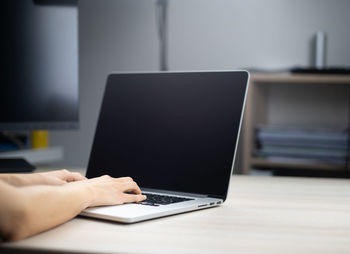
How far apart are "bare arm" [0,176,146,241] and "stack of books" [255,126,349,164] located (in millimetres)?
1494

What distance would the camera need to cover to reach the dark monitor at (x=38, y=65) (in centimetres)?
137

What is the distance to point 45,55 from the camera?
141cm

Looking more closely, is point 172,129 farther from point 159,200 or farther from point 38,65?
point 38,65

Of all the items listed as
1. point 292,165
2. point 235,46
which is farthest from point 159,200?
point 235,46

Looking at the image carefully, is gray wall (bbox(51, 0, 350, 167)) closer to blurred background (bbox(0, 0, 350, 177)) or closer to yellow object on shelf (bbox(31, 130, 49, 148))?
blurred background (bbox(0, 0, 350, 177))

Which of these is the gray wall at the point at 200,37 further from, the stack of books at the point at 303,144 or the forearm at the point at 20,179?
the forearm at the point at 20,179

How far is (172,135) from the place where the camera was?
37.5 inches

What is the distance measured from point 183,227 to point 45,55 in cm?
88

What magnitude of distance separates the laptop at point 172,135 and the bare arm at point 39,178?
0.10 m

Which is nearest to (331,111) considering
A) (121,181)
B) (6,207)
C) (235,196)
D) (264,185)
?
(264,185)

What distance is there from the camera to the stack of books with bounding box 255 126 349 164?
213cm

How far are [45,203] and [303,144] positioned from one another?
1701mm

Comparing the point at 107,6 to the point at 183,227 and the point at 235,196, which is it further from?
the point at 183,227

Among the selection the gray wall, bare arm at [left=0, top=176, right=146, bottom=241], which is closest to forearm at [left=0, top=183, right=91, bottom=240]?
bare arm at [left=0, top=176, right=146, bottom=241]
